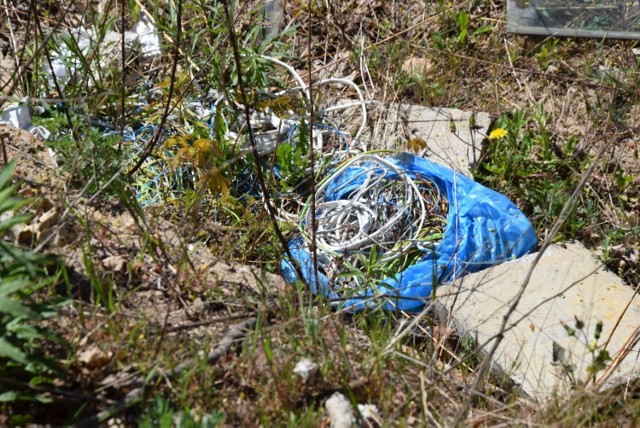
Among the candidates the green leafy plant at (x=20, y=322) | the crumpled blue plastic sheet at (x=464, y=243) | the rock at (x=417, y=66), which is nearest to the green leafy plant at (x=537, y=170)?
the crumpled blue plastic sheet at (x=464, y=243)

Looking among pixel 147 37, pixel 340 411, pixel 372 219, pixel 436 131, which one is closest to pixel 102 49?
pixel 147 37

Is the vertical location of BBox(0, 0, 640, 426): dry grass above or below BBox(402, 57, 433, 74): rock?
below

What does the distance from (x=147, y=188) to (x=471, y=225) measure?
1578 mm

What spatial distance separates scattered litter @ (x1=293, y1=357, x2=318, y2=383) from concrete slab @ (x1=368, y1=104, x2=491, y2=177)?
2.04 m

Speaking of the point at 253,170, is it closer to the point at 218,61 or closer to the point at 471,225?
the point at 218,61

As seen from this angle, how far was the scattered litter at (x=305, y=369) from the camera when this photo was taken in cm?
244

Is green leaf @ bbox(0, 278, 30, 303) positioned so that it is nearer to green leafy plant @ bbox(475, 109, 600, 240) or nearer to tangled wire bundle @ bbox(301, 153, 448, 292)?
tangled wire bundle @ bbox(301, 153, 448, 292)

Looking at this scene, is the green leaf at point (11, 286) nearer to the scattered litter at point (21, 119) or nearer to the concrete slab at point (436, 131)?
the scattered litter at point (21, 119)

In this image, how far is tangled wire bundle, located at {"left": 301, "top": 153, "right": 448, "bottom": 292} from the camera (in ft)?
12.7

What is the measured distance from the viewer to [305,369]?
2.44m

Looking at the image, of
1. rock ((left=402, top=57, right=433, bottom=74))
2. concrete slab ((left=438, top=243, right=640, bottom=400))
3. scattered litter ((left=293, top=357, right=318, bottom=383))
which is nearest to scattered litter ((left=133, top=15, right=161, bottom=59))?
rock ((left=402, top=57, right=433, bottom=74))

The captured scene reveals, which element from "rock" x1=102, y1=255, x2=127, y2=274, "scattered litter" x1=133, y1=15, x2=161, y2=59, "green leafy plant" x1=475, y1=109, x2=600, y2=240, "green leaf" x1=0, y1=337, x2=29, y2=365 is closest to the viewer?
"green leaf" x1=0, y1=337, x2=29, y2=365

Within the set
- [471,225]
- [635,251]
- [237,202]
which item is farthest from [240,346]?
[635,251]

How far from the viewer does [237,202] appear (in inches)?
155
